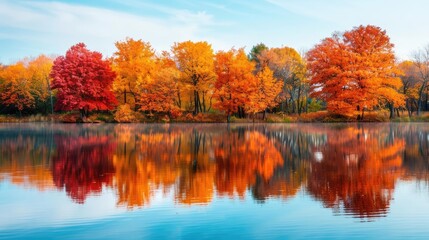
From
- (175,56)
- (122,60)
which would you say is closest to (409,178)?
(175,56)

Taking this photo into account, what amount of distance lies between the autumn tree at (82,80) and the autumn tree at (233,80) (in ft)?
53.5

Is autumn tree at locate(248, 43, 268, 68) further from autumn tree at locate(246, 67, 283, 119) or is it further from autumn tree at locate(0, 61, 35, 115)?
autumn tree at locate(0, 61, 35, 115)

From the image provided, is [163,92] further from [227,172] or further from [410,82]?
[227,172]

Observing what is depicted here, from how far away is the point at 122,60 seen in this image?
6756cm

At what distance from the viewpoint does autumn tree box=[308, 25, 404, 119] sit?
184 feet

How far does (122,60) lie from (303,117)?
28.4 m

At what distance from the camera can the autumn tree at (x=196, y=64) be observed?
62.1 metres

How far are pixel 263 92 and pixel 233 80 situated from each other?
4409 mm

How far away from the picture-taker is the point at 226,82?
198 feet

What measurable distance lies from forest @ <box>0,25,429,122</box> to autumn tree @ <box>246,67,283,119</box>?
0.14 m

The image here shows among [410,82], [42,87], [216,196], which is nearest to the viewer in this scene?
[216,196]

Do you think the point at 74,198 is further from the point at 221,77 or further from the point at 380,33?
the point at 380,33

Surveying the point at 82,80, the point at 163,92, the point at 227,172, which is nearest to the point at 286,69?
the point at 163,92

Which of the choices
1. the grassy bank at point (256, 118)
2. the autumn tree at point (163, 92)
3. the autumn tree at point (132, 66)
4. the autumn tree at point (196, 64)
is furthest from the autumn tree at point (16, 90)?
the autumn tree at point (196, 64)
